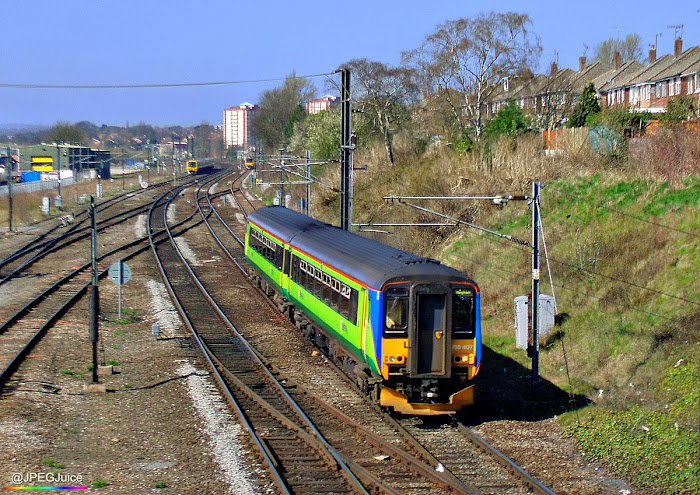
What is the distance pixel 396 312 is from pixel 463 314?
3.97 feet

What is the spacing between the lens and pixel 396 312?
13.3 metres

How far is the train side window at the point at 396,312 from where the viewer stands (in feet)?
43.5

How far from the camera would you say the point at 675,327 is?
15.3 meters

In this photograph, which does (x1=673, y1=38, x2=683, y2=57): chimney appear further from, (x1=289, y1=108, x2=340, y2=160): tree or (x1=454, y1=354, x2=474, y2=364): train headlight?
(x1=454, y1=354, x2=474, y2=364): train headlight

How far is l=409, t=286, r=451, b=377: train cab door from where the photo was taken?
43.7 feet

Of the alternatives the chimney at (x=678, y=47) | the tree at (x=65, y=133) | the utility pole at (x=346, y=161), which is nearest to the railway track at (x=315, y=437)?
the utility pole at (x=346, y=161)

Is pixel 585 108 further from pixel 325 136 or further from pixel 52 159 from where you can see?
pixel 52 159

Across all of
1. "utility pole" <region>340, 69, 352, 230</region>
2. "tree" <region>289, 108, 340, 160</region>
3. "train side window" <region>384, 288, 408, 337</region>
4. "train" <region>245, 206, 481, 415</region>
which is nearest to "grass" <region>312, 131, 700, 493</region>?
"train" <region>245, 206, 481, 415</region>

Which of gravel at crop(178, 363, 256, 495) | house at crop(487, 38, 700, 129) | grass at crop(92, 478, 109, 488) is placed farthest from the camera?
house at crop(487, 38, 700, 129)

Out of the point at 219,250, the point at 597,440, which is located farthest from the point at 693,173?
the point at 219,250

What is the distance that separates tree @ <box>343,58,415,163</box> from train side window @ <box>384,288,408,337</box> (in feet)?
113

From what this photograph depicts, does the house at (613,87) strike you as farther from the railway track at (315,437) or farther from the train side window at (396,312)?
the railway track at (315,437)

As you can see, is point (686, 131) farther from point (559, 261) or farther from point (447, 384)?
point (447, 384)

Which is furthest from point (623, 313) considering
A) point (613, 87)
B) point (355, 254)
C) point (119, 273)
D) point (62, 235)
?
point (613, 87)
